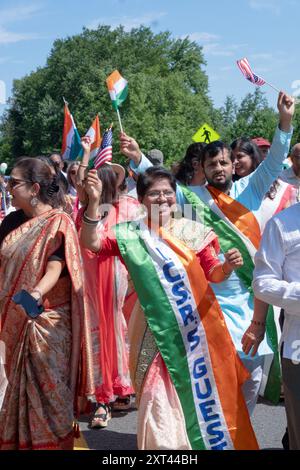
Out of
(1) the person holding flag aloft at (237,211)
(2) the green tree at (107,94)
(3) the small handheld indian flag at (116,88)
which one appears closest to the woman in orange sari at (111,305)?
(3) the small handheld indian flag at (116,88)

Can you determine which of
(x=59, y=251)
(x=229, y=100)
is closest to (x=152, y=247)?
(x=59, y=251)

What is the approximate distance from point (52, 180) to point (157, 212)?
0.62 m

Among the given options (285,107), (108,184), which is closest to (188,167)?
(108,184)

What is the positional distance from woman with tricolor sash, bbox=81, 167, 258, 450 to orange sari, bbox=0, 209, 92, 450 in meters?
0.27

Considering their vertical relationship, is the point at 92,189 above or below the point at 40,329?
above

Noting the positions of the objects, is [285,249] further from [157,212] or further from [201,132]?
[201,132]

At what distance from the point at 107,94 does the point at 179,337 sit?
46.7 m

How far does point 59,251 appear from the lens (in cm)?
453

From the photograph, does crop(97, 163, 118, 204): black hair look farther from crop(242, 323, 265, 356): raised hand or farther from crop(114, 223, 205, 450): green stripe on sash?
crop(242, 323, 265, 356): raised hand

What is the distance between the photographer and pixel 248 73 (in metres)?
5.80

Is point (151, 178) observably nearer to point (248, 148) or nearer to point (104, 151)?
point (104, 151)

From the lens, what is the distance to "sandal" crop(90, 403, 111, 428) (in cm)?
599

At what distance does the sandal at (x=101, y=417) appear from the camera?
5.99 meters
